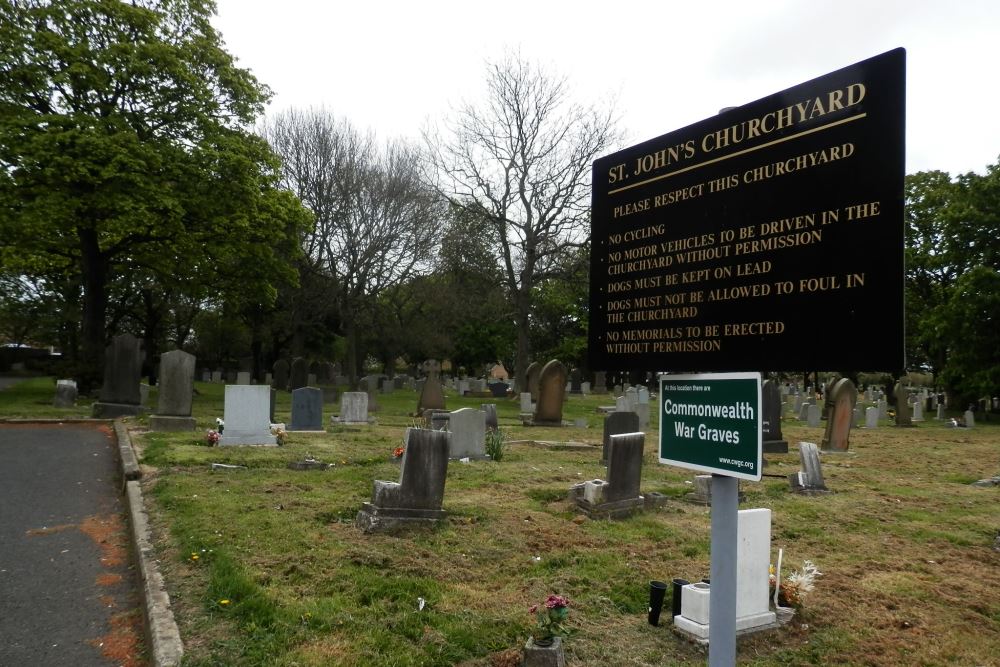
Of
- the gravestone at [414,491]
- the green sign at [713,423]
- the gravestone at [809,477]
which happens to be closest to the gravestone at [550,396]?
the gravestone at [809,477]

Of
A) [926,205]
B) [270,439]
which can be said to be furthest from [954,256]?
[270,439]

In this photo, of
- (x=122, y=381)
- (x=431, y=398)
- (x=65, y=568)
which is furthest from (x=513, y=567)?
(x=431, y=398)

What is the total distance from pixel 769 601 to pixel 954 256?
32685mm

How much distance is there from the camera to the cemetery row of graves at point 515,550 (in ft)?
14.9

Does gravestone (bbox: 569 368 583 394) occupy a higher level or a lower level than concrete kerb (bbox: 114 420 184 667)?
higher

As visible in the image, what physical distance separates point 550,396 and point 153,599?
644 inches

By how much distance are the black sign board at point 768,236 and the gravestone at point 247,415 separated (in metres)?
10.7

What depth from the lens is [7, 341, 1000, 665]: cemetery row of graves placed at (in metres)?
4.55

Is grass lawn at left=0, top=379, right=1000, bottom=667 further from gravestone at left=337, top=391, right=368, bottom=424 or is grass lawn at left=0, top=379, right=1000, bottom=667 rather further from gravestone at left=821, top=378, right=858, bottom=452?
gravestone at left=337, top=391, right=368, bottom=424

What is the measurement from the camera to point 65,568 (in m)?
6.07

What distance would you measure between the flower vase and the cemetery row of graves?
0.18m

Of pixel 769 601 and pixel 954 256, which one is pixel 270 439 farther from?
pixel 954 256

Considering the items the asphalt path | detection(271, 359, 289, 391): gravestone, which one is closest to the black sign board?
the asphalt path

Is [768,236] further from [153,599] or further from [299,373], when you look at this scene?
[299,373]
